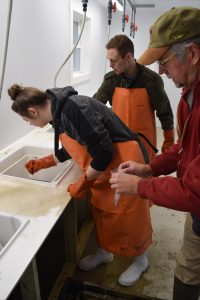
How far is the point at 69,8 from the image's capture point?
2334mm

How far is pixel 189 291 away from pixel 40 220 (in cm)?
68

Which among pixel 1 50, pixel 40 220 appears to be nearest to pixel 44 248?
pixel 40 220

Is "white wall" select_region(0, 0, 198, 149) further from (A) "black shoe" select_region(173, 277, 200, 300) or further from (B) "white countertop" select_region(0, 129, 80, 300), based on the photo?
(A) "black shoe" select_region(173, 277, 200, 300)

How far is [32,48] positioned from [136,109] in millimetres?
838

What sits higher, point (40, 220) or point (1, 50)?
point (1, 50)

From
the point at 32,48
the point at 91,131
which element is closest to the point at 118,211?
the point at 91,131

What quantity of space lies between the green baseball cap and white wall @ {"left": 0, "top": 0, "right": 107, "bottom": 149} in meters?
1.02

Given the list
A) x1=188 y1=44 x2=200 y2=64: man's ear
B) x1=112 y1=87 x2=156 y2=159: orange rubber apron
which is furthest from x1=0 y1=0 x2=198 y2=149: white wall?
x1=188 y1=44 x2=200 y2=64: man's ear

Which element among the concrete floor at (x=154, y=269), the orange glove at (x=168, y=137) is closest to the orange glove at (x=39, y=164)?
the concrete floor at (x=154, y=269)

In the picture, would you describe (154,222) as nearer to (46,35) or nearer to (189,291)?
(189,291)

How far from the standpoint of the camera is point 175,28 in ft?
2.25

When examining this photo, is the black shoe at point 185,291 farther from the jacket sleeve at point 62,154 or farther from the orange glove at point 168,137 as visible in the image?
the orange glove at point 168,137

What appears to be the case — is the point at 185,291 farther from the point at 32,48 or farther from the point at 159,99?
the point at 32,48

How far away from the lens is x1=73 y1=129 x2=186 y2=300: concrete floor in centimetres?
148
